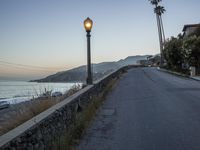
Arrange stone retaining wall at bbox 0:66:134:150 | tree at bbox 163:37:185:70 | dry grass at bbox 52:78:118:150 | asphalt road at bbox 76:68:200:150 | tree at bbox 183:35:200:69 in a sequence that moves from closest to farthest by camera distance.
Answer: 1. stone retaining wall at bbox 0:66:134:150
2. dry grass at bbox 52:78:118:150
3. asphalt road at bbox 76:68:200:150
4. tree at bbox 183:35:200:69
5. tree at bbox 163:37:185:70

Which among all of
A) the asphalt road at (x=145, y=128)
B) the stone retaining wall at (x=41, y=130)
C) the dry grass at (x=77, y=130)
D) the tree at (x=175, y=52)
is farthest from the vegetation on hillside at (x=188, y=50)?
the stone retaining wall at (x=41, y=130)

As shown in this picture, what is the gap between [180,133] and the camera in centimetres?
609

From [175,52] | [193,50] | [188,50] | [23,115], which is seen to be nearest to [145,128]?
[23,115]

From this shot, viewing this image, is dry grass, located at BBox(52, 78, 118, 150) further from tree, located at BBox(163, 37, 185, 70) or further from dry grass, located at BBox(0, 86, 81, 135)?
tree, located at BBox(163, 37, 185, 70)

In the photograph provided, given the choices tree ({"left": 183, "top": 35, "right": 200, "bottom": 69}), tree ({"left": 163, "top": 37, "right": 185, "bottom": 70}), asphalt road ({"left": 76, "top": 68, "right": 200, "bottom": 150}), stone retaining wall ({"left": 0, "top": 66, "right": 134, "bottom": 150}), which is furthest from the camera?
tree ({"left": 163, "top": 37, "right": 185, "bottom": 70})

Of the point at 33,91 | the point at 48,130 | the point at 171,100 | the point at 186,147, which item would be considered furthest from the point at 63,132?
the point at 171,100

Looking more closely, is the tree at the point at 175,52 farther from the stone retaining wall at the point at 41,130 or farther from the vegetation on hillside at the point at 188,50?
the stone retaining wall at the point at 41,130

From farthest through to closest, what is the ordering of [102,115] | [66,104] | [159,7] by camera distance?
1. [159,7]
2. [102,115]
3. [66,104]

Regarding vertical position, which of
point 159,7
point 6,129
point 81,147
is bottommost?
point 81,147

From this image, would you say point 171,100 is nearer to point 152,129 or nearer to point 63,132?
point 152,129

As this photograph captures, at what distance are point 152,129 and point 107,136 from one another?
1.31 meters

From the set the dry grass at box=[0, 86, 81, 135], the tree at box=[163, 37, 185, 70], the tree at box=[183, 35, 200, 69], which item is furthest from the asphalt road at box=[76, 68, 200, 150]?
the tree at box=[163, 37, 185, 70]

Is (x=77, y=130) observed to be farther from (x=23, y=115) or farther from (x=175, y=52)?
(x=175, y=52)

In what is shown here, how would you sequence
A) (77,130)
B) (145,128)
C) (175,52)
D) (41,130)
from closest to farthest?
(41,130)
(77,130)
(145,128)
(175,52)
